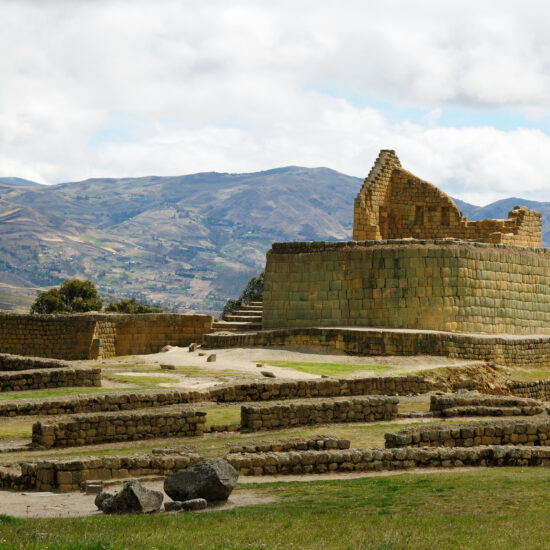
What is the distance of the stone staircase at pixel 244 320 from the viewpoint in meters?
37.9

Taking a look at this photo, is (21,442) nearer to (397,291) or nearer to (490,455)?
(490,455)

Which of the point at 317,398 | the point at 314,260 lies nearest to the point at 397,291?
the point at 314,260

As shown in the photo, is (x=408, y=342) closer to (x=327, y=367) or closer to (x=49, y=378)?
(x=327, y=367)

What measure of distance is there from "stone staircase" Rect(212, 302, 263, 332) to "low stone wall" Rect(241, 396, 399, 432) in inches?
653

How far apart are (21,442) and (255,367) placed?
38.9ft

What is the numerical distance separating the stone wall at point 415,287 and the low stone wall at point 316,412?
13629mm

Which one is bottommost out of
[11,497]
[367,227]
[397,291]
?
A: [11,497]

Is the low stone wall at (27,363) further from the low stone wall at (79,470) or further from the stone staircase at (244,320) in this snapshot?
the low stone wall at (79,470)

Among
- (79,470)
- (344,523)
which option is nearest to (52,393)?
(79,470)

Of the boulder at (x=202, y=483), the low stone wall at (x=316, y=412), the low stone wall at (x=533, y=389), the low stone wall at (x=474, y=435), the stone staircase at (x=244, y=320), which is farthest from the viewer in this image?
the stone staircase at (x=244, y=320)

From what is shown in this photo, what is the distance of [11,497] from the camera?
13141 mm

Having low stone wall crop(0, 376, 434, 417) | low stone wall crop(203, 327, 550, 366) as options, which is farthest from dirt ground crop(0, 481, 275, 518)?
low stone wall crop(203, 327, 550, 366)

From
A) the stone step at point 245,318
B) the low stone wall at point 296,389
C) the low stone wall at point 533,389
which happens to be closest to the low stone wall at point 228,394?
the low stone wall at point 296,389

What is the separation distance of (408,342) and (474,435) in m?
15.0
